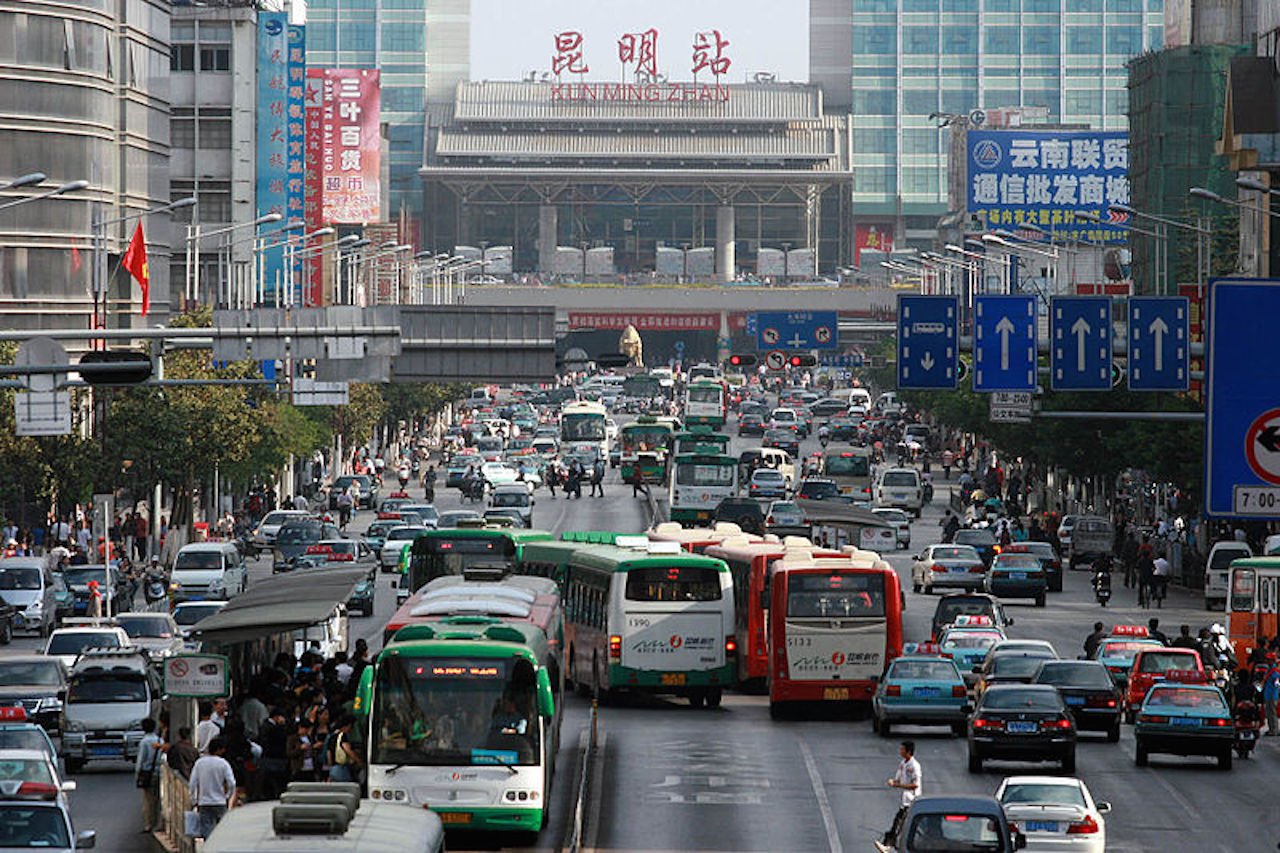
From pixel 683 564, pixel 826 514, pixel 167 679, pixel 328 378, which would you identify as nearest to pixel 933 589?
pixel 826 514

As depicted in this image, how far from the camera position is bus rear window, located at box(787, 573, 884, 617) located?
44.3 meters

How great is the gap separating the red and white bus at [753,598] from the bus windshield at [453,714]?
50.8ft

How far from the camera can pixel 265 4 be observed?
424 ft

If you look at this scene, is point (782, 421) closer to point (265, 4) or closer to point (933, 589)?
point (265, 4)

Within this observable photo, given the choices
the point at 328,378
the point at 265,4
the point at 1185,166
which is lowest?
the point at 328,378

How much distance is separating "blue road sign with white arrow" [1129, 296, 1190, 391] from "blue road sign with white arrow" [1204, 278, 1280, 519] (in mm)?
30449

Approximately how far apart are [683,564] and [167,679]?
14.6 meters

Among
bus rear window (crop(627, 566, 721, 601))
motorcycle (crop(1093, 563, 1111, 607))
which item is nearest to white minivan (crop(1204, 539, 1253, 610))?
motorcycle (crop(1093, 563, 1111, 607))

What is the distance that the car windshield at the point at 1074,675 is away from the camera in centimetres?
4231

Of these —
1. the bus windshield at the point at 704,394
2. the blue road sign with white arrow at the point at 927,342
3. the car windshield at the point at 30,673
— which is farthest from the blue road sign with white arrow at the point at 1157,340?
the bus windshield at the point at 704,394

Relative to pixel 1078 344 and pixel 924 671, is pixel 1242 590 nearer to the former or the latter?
pixel 1078 344

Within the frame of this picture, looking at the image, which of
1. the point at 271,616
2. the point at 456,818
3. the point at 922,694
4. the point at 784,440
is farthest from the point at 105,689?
the point at 784,440

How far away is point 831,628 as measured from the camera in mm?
44344

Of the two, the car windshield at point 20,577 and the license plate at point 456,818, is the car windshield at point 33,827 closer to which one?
the license plate at point 456,818
